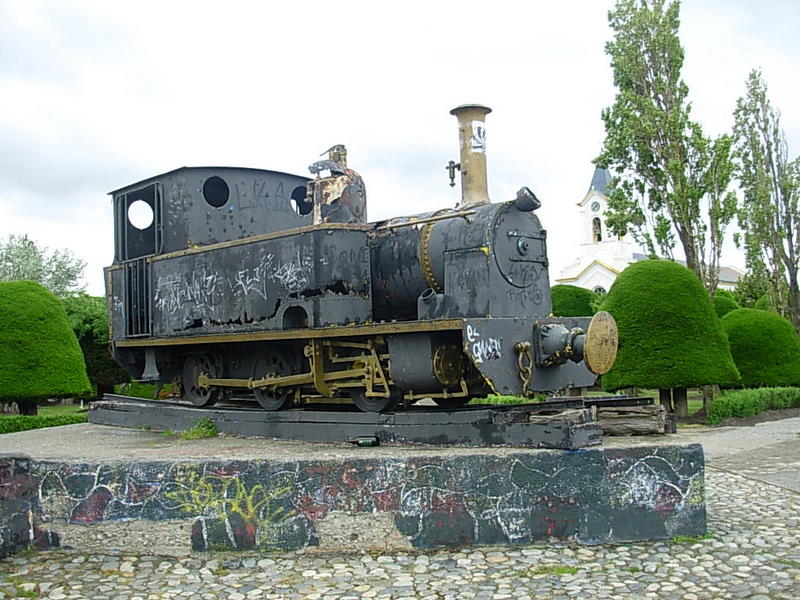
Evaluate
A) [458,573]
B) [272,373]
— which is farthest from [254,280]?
[458,573]

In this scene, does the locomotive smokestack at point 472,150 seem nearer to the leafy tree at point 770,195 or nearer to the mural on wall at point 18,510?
the mural on wall at point 18,510

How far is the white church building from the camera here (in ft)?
168

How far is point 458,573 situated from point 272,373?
396 cm

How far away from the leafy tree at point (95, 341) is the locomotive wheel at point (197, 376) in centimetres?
1451

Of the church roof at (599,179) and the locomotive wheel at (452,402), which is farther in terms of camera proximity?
the church roof at (599,179)

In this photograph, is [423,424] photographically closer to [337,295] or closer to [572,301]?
[337,295]

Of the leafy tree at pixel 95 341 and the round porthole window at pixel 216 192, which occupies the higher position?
the round porthole window at pixel 216 192

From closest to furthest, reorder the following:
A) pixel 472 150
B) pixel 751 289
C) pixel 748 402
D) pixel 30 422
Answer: pixel 472 150
pixel 30 422
pixel 748 402
pixel 751 289

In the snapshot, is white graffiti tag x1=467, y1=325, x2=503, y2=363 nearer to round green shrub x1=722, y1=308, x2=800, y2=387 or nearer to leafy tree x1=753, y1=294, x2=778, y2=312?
round green shrub x1=722, y1=308, x2=800, y2=387

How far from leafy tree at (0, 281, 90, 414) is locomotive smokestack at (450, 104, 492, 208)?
38.9 feet

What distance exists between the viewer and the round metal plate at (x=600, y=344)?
7.00 meters

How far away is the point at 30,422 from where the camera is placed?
14641 millimetres

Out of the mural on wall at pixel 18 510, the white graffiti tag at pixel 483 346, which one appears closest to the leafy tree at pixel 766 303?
the white graffiti tag at pixel 483 346

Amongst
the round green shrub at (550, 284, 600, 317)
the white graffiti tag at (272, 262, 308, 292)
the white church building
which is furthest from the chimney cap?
the white church building
